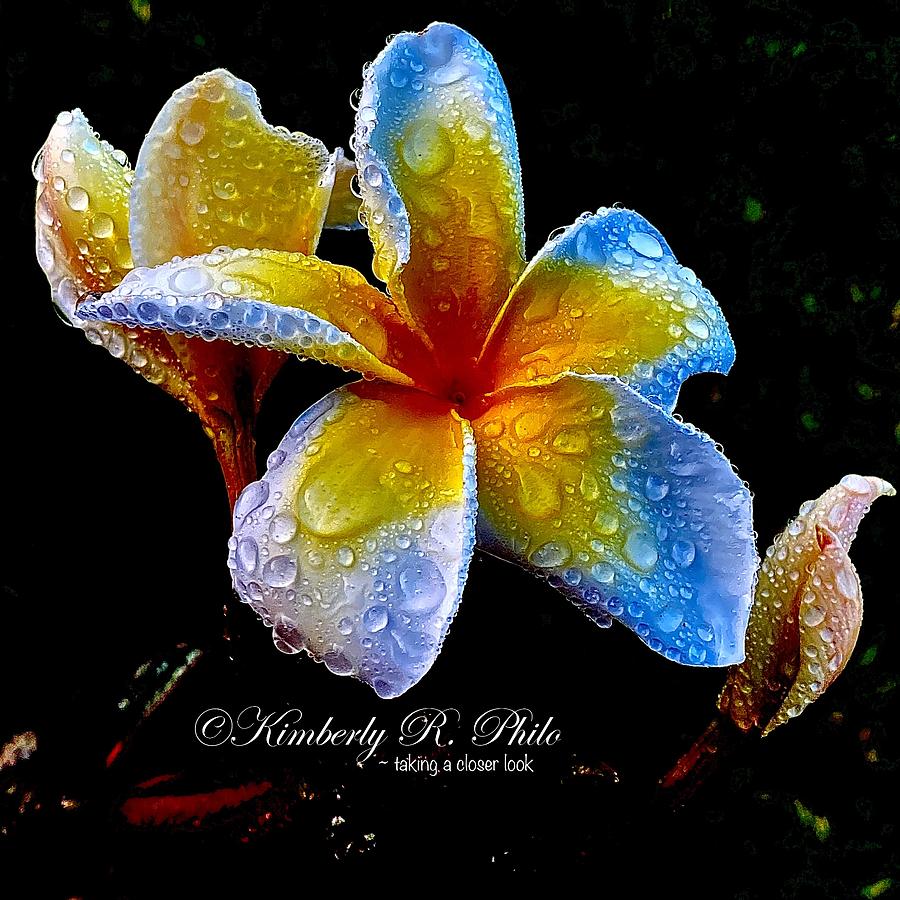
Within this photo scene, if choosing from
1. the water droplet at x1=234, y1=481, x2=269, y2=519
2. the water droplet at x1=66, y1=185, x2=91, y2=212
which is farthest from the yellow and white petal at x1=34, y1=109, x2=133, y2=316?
the water droplet at x1=234, y1=481, x2=269, y2=519

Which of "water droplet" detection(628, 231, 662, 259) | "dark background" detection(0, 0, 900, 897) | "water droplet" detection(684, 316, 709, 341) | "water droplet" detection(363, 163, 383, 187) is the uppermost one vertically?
"water droplet" detection(628, 231, 662, 259)

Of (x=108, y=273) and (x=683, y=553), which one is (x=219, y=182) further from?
(x=683, y=553)

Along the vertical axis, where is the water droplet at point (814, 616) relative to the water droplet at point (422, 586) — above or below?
above

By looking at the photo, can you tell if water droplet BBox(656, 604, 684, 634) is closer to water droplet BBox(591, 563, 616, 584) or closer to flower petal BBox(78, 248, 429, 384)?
water droplet BBox(591, 563, 616, 584)

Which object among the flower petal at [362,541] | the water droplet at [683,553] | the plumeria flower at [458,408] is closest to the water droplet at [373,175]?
the plumeria flower at [458,408]

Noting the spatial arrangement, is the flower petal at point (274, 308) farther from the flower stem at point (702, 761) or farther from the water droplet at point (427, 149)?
the flower stem at point (702, 761)

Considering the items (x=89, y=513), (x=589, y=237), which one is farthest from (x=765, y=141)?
(x=89, y=513)

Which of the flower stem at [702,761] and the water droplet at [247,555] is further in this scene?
the flower stem at [702,761]

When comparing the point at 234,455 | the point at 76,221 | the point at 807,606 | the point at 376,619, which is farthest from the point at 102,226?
the point at 807,606
